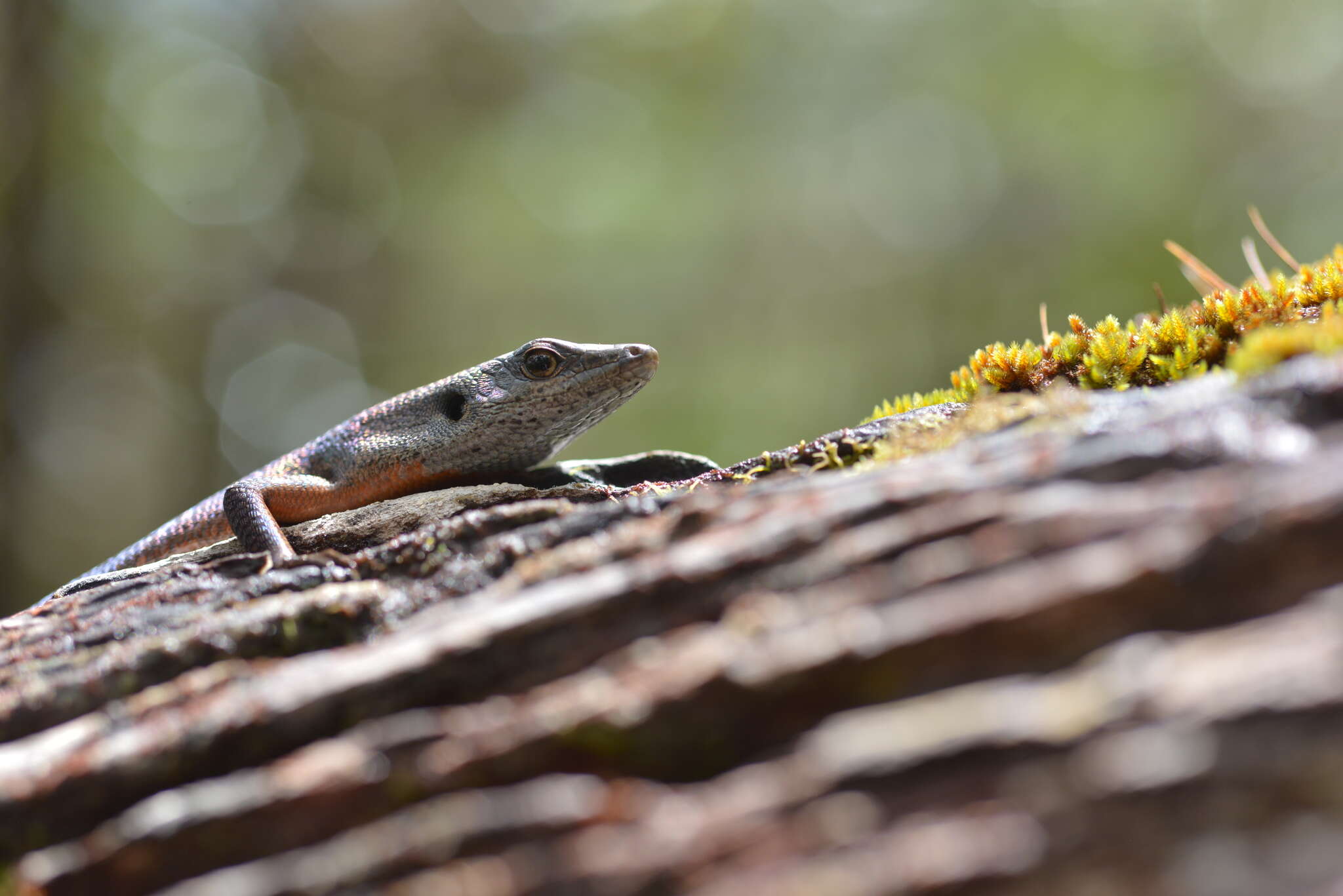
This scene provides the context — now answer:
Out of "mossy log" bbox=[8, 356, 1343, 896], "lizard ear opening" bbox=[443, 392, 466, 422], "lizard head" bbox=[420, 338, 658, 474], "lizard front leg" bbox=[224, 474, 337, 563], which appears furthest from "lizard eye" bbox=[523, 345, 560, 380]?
"mossy log" bbox=[8, 356, 1343, 896]

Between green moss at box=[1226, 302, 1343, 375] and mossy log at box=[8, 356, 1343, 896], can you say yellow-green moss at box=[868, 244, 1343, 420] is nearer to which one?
green moss at box=[1226, 302, 1343, 375]

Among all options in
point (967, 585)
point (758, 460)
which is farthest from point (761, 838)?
point (758, 460)

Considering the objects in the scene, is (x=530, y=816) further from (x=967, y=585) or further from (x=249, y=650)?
(x=249, y=650)

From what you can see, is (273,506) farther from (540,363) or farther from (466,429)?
(540,363)

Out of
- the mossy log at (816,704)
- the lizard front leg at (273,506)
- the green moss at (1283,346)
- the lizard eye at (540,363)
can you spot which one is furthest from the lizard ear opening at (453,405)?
the green moss at (1283,346)

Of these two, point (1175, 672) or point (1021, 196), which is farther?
point (1021, 196)

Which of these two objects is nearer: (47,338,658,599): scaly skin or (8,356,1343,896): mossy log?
(8,356,1343,896): mossy log
